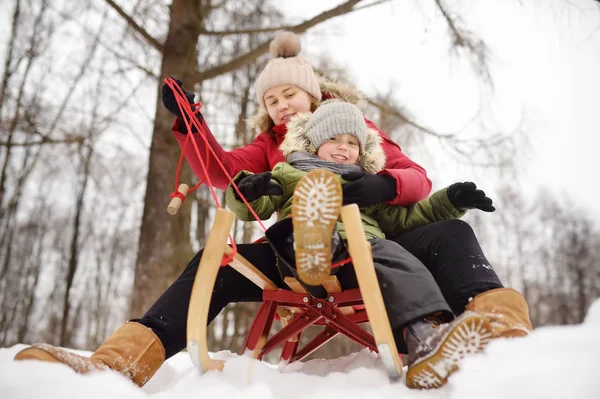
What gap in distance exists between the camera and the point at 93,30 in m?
3.49

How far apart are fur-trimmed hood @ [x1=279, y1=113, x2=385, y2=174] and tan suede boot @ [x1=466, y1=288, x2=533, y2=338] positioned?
654 mm

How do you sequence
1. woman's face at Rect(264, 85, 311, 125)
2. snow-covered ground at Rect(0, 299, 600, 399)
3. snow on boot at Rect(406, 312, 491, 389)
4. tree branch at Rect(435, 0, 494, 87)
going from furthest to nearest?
tree branch at Rect(435, 0, 494, 87) → woman's face at Rect(264, 85, 311, 125) → snow on boot at Rect(406, 312, 491, 389) → snow-covered ground at Rect(0, 299, 600, 399)

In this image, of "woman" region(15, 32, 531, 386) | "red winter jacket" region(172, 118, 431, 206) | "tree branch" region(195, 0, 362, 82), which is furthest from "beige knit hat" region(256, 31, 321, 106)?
"tree branch" region(195, 0, 362, 82)

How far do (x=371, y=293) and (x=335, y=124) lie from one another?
0.78 metres

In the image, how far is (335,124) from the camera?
5.21ft

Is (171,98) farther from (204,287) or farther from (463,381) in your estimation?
(463,381)

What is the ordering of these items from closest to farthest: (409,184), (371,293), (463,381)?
(463,381) < (371,293) < (409,184)

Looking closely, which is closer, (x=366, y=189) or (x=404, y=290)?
(x=404, y=290)

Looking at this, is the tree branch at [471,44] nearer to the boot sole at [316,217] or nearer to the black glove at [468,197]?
the black glove at [468,197]

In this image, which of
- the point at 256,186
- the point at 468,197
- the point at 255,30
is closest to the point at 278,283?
the point at 256,186

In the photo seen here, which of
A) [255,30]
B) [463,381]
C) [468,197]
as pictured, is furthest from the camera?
[255,30]

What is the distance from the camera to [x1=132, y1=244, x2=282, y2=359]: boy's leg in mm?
1229

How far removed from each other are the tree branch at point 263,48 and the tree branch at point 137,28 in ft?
1.33

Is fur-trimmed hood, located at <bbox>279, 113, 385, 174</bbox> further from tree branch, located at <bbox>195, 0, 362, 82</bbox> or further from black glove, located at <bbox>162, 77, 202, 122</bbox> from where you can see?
tree branch, located at <bbox>195, 0, 362, 82</bbox>
